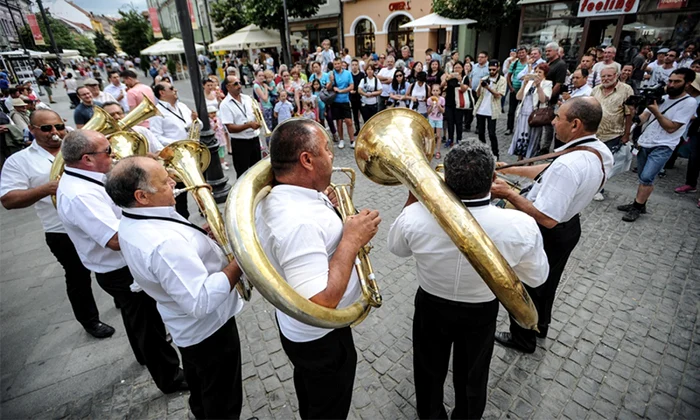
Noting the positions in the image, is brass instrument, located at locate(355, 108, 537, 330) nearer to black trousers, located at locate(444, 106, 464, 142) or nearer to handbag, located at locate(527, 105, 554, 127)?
handbag, located at locate(527, 105, 554, 127)

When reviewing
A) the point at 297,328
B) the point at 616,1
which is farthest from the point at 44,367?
the point at 616,1

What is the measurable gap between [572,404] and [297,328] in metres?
2.30

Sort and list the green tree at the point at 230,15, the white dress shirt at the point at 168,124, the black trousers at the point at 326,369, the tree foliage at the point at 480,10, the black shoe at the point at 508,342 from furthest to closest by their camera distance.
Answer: the green tree at the point at 230,15 < the tree foliage at the point at 480,10 < the white dress shirt at the point at 168,124 < the black shoe at the point at 508,342 < the black trousers at the point at 326,369

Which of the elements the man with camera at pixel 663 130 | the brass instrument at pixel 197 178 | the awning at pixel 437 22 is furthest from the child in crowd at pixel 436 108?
the awning at pixel 437 22

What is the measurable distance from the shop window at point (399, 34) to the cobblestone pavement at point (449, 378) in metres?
20.5

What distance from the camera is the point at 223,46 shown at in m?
19.7

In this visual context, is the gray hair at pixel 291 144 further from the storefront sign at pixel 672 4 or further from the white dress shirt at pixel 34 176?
the storefront sign at pixel 672 4

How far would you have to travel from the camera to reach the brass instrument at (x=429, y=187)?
1.57 metres

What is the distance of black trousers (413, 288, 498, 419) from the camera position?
204 centimetres

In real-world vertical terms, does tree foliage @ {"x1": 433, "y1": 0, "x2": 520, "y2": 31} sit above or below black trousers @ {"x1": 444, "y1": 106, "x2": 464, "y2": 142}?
above

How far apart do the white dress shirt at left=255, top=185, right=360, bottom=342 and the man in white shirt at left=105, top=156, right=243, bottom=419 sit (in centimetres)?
42

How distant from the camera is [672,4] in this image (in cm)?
1155

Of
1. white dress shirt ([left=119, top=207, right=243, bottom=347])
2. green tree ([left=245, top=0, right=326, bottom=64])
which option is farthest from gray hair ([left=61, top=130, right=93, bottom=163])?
green tree ([left=245, top=0, right=326, bottom=64])

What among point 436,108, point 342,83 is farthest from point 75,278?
point 342,83
